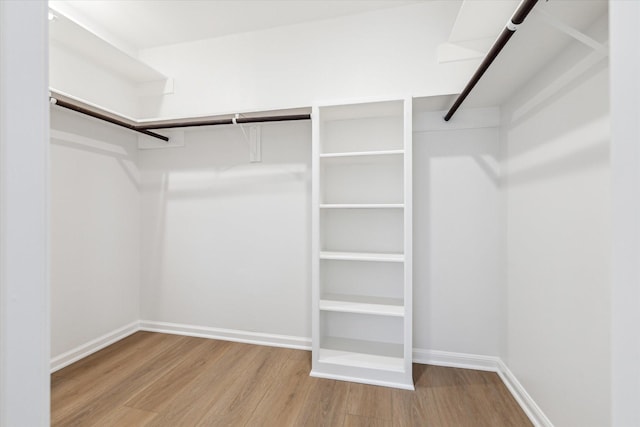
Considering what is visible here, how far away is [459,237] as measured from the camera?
6.89ft

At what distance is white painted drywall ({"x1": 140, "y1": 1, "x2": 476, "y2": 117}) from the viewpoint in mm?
2104

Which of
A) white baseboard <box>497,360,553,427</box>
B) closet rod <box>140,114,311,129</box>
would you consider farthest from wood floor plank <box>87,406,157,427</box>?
white baseboard <box>497,360,553,427</box>

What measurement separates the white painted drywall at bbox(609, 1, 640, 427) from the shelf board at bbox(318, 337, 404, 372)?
167 centimetres

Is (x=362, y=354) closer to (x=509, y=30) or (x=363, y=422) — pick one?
A: (x=363, y=422)

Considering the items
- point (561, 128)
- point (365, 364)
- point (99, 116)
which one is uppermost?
point (99, 116)

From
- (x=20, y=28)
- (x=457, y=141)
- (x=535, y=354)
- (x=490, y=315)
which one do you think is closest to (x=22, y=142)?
(x=20, y=28)

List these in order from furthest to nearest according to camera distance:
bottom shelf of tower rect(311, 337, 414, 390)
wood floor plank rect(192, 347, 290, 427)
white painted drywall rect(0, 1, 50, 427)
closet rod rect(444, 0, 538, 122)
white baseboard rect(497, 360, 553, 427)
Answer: bottom shelf of tower rect(311, 337, 414, 390) < wood floor plank rect(192, 347, 290, 427) < white baseboard rect(497, 360, 553, 427) < closet rod rect(444, 0, 538, 122) < white painted drywall rect(0, 1, 50, 427)

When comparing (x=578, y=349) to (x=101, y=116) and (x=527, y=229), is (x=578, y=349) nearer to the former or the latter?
(x=527, y=229)

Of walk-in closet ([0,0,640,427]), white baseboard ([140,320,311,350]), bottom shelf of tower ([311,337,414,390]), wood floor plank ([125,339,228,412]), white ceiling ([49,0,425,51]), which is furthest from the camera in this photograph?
white baseboard ([140,320,311,350])

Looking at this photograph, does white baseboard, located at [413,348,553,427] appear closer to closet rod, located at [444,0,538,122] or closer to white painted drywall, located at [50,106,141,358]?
closet rod, located at [444,0,538,122]

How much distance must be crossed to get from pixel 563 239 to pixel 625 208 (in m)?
1.19

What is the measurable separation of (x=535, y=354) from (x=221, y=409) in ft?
5.69

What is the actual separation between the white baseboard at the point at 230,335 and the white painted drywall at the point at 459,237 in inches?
A: 36.8

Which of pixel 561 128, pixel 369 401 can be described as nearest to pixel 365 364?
pixel 369 401
